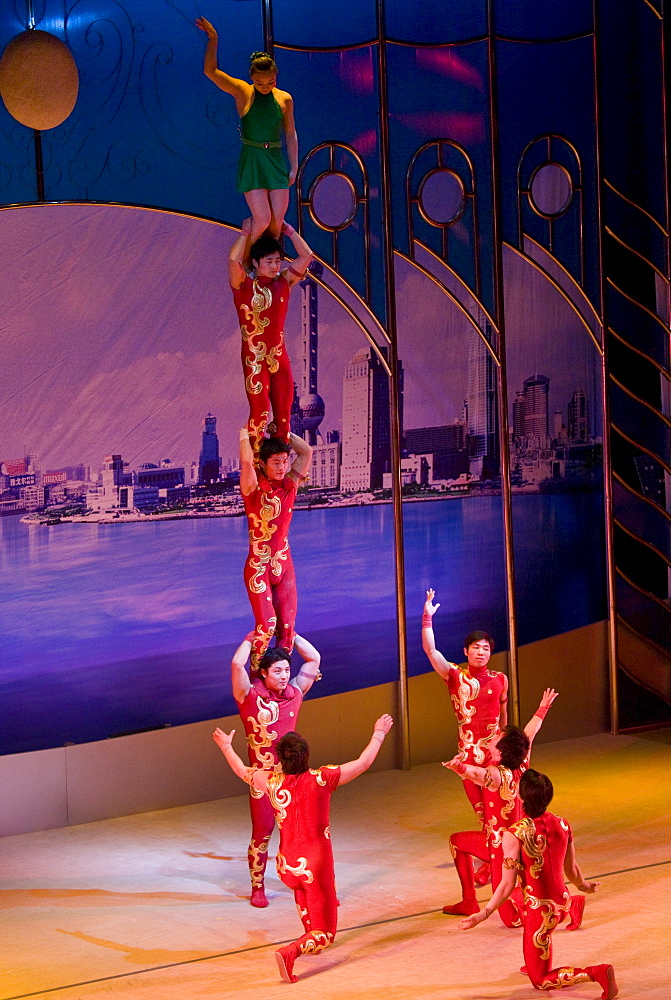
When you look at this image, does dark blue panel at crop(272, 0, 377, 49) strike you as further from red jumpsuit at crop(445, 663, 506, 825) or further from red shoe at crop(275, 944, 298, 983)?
red shoe at crop(275, 944, 298, 983)

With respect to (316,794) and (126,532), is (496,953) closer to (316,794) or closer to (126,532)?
(316,794)

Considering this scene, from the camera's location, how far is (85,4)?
7.50m

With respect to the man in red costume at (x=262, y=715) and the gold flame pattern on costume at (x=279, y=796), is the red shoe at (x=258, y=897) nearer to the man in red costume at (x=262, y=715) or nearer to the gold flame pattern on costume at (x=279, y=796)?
the man in red costume at (x=262, y=715)

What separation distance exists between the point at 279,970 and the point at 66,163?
14.6ft

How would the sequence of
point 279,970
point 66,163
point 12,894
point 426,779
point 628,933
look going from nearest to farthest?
point 279,970 < point 628,933 < point 12,894 < point 66,163 < point 426,779

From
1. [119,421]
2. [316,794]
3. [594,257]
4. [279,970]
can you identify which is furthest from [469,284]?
[279,970]

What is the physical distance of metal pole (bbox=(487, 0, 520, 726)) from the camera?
8.70m

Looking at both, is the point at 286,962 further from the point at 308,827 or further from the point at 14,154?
the point at 14,154

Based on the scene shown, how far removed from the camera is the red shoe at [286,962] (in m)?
5.28

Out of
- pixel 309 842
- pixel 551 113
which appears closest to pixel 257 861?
pixel 309 842

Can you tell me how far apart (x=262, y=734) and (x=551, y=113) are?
481cm

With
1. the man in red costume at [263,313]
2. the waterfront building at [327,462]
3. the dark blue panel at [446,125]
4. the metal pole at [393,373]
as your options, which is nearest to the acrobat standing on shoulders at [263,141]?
the man in red costume at [263,313]

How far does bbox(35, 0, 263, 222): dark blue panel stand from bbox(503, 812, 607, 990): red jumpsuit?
4302mm

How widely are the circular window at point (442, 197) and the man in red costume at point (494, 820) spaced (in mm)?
3667
